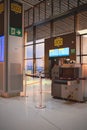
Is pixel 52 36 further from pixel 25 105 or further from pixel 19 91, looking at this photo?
pixel 25 105

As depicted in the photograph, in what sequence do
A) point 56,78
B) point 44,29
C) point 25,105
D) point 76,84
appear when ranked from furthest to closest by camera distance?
point 44,29, point 56,78, point 76,84, point 25,105

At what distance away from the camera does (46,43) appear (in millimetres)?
11352

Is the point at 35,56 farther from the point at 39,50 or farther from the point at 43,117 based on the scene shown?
the point at 43,117

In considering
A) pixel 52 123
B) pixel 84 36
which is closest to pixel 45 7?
pixel 84 36

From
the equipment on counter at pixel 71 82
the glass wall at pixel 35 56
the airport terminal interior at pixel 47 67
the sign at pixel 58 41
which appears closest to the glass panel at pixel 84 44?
the airport terminal interior at pixel 47 67

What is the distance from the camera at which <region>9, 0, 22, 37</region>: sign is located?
561 cm

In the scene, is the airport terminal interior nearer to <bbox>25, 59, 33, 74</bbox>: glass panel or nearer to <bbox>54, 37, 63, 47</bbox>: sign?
<bbox>54, 37, 63, 47</bbox>: sign

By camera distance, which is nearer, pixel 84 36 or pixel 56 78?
pixel 56 78

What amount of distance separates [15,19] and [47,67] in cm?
588

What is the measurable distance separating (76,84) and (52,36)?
6.95 m

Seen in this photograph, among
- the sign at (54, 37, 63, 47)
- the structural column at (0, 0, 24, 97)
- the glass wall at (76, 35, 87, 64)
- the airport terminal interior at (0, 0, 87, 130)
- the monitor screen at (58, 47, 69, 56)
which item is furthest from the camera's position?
the sign at (54, 37, 63, 47)

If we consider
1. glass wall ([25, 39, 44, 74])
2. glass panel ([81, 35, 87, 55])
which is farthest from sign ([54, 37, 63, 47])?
glass wall ([25, 39, 44, 74])

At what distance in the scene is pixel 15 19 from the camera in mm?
5738

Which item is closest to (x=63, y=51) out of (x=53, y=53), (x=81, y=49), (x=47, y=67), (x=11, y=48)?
(x=53, y=53)
